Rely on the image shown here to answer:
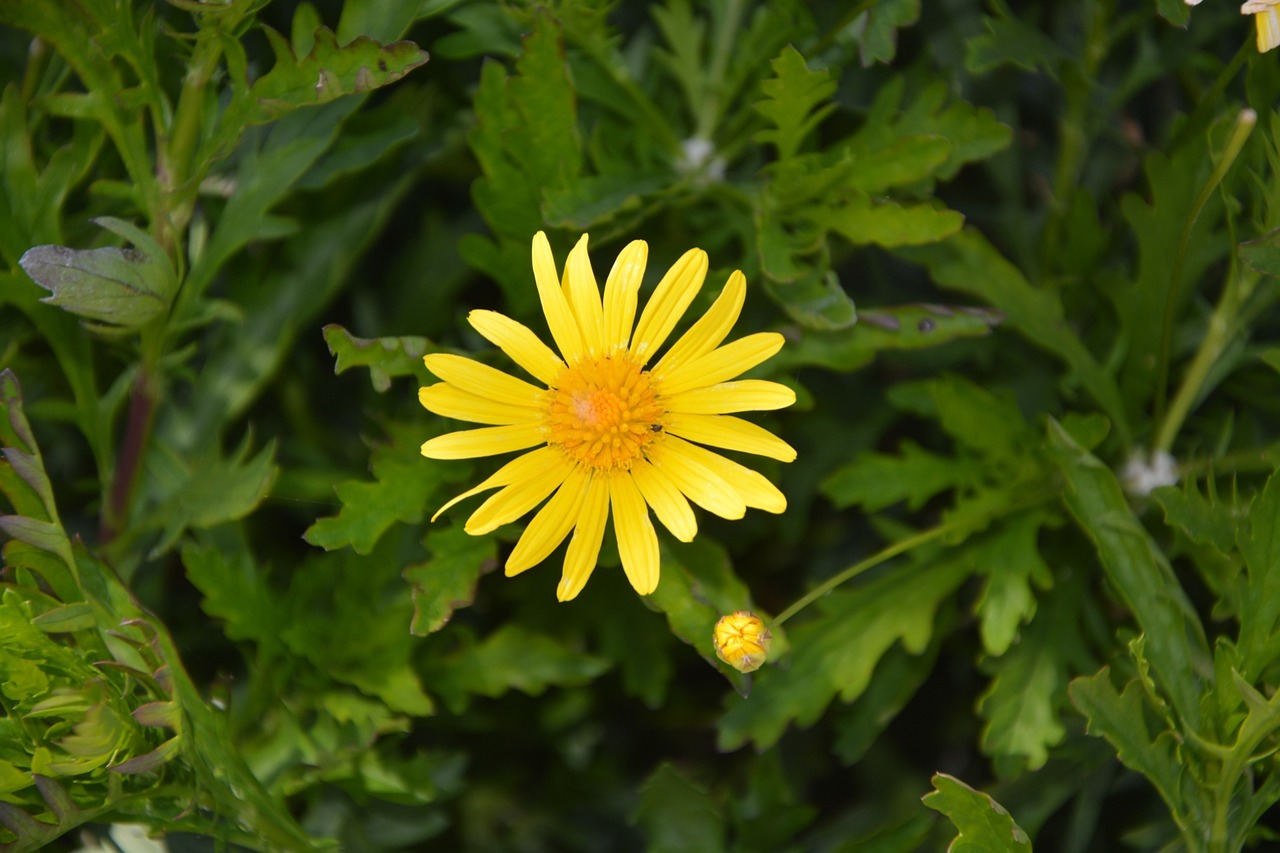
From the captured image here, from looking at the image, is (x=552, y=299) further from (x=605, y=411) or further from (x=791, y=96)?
(x=791, y=96)

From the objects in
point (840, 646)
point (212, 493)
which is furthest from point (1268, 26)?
point (212, 493)

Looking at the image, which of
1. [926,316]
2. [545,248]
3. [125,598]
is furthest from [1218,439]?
[125,598]

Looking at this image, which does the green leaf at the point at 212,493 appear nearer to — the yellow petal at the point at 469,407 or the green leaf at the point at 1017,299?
the yellow petal at the point at 469,407

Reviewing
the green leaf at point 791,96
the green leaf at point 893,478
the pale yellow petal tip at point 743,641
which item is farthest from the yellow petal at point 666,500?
the green leaf at point 791,96

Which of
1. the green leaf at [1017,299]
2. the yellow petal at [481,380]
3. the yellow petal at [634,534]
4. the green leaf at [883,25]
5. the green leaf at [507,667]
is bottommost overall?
the green leaf at [507,667]

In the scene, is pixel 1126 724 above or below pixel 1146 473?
below
